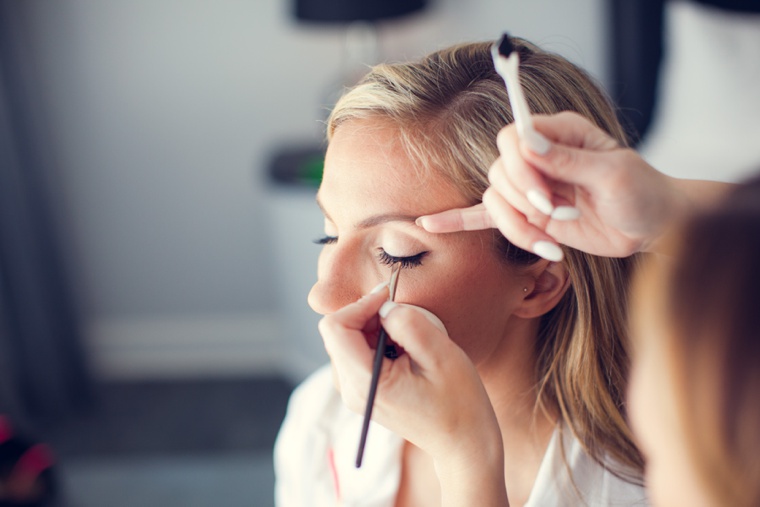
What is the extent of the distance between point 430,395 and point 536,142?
0.26 metres

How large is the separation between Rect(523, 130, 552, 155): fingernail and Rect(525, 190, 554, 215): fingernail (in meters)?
0.04

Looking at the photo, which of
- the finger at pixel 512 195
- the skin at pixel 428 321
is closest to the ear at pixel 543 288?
the skin at pixel 428 321

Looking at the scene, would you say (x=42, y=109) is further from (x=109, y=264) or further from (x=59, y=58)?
(x=109, y=264)

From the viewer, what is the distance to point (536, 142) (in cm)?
68

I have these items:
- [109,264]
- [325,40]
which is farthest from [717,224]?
[109,264]

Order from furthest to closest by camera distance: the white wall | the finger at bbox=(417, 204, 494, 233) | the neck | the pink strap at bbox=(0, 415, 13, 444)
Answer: the white wall
the pink strap at bbox=(0, 415, 13, 444)
the neck
the finger at bbox=(417, 204, 494, 233)

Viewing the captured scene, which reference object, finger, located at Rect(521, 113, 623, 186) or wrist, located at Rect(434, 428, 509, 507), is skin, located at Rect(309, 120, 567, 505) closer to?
wrist, located at Rect(434, 428, 509, 507)

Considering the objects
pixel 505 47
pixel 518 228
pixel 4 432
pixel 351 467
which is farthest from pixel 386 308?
pixel 4 432

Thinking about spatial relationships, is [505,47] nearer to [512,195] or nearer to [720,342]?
[512,195]

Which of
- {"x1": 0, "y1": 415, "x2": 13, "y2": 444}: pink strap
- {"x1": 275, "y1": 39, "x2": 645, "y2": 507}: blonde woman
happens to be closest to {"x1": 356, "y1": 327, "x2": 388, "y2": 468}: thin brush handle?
{"x1": 275, "y1": 39, "x2": 645, "y2": 507}: blonde woman

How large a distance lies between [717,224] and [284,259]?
80.7 inches

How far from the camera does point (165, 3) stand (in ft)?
8.30

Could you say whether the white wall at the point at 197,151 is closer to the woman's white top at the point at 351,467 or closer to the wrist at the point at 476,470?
the woman's white top at the point at 351,467

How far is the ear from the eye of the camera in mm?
975
